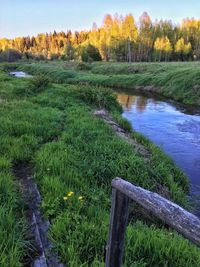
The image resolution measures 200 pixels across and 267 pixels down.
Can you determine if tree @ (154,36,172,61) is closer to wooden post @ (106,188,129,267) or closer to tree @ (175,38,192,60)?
tree @ (175,38,192,60)

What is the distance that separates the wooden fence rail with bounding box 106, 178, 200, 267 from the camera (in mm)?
2100

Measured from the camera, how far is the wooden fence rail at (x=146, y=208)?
2.10 m

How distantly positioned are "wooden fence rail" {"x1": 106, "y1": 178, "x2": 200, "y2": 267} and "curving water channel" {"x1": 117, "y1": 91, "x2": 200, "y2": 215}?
4.58 meters

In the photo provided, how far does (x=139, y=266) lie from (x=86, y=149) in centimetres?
473

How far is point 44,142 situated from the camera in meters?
8.77

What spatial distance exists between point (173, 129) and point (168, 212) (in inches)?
528

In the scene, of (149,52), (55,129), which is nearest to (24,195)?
(55,129)

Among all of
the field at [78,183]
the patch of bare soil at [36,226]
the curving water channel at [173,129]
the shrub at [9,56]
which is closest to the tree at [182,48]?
the shrub at [9,56]

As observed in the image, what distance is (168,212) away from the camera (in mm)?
2270

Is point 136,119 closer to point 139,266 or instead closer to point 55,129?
point 55,129

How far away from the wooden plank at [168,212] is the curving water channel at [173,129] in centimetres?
487

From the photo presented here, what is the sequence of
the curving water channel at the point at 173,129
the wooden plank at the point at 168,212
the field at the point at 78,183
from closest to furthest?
the wooden plank at the point at 168,212 < the field at the point at 78,183 < the curving water channel at the point at 173,129

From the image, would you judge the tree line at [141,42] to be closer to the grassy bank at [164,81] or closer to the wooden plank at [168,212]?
the grassy bank at [164,81]

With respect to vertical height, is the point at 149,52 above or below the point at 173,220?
above
